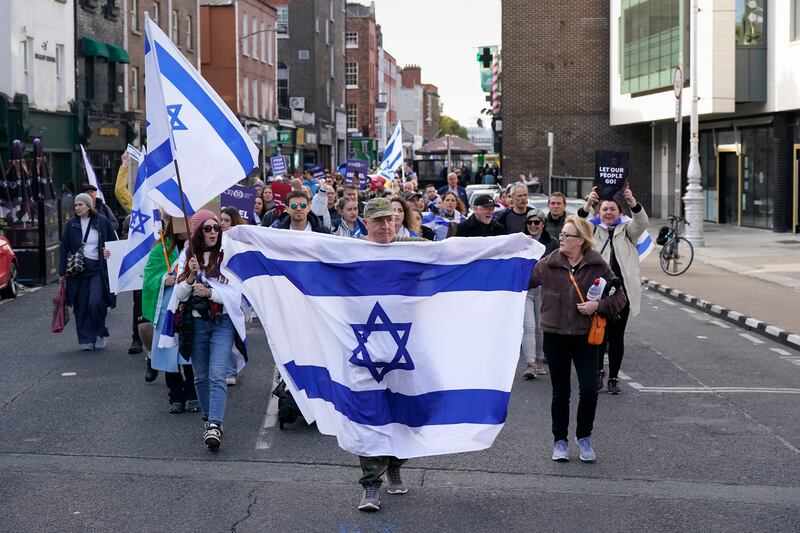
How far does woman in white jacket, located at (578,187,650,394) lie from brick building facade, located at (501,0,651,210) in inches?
1579

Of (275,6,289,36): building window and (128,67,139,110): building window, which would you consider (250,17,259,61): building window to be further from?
(128,67,139,110): building window

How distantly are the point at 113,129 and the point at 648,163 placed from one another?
20.7m

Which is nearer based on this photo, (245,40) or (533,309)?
(533,309)

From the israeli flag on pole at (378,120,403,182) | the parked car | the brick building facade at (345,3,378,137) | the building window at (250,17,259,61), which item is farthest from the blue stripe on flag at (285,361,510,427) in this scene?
the brick building facade at (345,3,378,137)

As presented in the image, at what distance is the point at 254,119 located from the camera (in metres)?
63.7

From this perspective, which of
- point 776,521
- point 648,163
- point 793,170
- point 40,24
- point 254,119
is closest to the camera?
point 776,521

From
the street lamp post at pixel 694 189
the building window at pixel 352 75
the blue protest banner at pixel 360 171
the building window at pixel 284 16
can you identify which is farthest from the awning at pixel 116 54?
the building window at pixel 352 75

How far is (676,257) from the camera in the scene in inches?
923

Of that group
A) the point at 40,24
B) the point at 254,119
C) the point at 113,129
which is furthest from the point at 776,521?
the point at 254,119

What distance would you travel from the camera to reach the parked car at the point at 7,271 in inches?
772

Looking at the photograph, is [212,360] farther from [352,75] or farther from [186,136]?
[352,75]

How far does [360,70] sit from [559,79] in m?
62.0

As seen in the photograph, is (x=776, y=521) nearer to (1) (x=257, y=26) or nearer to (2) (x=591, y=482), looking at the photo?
(2) (x=591, y=482)

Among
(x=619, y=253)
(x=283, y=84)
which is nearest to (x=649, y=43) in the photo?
(x=619, y=253)
